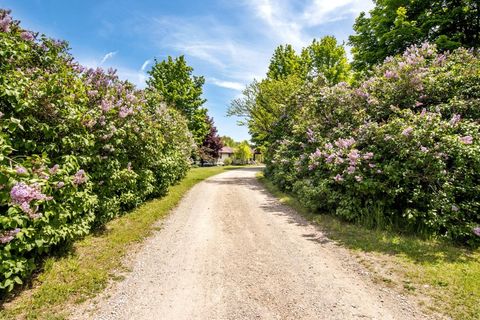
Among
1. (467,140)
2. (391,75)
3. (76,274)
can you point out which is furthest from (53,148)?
(391,75)

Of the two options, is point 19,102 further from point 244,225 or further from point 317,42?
point 317,42

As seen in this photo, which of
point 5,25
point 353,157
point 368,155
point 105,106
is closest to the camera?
point 5,25

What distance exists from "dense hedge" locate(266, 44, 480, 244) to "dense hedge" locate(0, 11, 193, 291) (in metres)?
6.37

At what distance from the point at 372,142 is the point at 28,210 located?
889 cm

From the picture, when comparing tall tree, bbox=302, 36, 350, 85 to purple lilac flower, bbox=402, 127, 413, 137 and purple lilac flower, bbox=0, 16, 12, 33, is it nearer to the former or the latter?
purple lilac flower, bbox=402, 127, 413, 137

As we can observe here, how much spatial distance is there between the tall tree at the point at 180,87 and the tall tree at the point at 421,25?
69.7ft

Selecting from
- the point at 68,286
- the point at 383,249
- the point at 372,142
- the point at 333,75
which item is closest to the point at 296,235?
the point at 383,249

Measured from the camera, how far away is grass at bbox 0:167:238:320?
3.88m

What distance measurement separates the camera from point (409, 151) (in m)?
7.25

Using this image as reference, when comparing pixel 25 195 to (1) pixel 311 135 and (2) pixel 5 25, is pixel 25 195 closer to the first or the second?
(2) pixel 5 25

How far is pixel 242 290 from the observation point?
4426 mm

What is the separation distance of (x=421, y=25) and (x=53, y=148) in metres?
17.8

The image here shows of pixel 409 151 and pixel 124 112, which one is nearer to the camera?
pixel 409 151

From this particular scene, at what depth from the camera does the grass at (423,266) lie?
4055 mm
